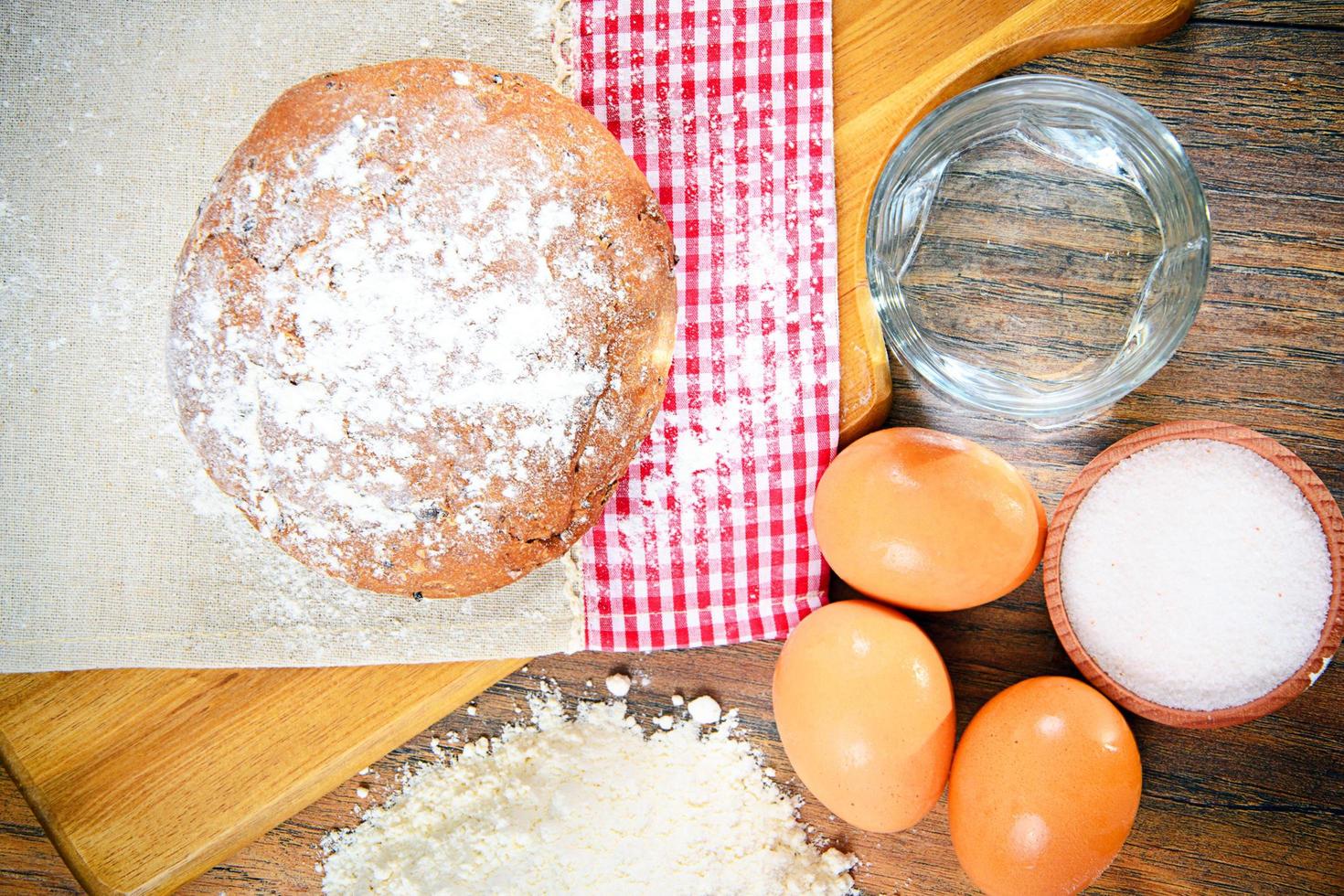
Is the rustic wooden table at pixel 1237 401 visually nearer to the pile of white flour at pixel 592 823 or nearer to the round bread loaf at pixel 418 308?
the pile of white flour at pixel 592 823

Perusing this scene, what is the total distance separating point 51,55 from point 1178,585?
1.77 meters

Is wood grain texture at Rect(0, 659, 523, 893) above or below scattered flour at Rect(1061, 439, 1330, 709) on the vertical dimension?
below

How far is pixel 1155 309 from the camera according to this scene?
121 cm

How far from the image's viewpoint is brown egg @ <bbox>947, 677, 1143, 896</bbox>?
1088 millimetres

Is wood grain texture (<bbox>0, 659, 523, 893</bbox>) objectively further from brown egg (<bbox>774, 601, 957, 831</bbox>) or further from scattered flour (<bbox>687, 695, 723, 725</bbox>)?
brown egg (<bbox>774, 601, 957, 831</bbox>)

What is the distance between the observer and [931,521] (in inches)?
43.7

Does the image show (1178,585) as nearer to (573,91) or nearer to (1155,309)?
(1155,309)

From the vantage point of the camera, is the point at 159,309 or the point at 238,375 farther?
the point at 159,309

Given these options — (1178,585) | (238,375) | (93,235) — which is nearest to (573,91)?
(238,375)

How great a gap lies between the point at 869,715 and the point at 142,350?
1.17 metres

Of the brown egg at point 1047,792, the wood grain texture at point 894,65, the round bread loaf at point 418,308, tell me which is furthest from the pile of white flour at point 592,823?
the wood grain texture at point 894,65

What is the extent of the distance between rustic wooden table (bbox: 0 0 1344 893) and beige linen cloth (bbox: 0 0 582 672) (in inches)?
25.3

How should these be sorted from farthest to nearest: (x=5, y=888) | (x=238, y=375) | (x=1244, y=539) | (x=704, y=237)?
(x=5, y=888) → (x=704, y=237) → (x=1244, y=539) → (x=238, y=375)

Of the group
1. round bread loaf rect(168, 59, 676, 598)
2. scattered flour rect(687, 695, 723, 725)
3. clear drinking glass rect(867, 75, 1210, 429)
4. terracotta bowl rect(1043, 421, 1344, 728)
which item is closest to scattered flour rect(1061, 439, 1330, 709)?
terracotta bowl rect(1043, 421, 1344, 728)
